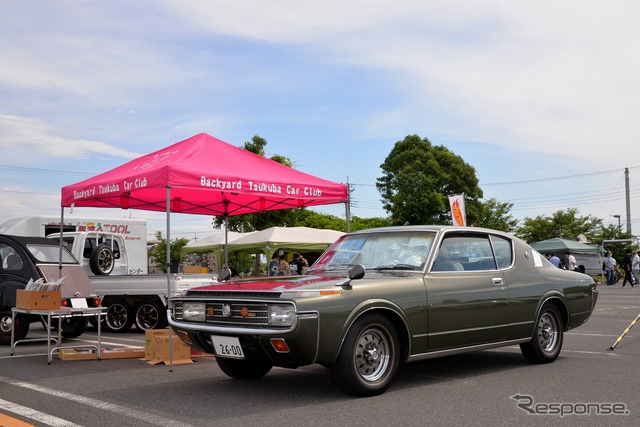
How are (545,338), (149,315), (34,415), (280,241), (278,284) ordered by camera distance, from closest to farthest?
1. (34,415)
2. (278,284)
3. (545,338)
4. (149,315)
5. (280,241)

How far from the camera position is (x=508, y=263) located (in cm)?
779

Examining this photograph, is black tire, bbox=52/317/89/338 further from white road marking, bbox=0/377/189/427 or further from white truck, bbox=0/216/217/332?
white road marking, bbox=0/377/189/427

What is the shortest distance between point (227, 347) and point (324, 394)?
96cm

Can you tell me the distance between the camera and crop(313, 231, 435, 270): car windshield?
22.9 ft

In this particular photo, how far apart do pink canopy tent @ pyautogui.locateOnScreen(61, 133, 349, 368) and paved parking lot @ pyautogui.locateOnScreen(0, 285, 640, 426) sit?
1.67 meters

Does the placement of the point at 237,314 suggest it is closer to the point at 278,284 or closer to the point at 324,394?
the point at 278,284

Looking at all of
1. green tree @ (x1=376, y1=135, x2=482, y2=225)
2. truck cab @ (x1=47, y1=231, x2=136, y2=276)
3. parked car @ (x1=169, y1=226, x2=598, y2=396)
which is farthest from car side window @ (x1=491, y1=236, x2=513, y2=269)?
green tree @ (x1=376, y1=135, x2=482, y2=225)

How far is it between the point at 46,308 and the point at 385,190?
1761 inches

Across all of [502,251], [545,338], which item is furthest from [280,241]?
[502,251]

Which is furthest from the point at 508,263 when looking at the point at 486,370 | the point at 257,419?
the point at 257,419

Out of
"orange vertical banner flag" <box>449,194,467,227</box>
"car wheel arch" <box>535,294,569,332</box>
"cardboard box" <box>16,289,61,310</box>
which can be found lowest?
"car wheel arch" <box>535,294,569,332</box>

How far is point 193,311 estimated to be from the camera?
6605mm

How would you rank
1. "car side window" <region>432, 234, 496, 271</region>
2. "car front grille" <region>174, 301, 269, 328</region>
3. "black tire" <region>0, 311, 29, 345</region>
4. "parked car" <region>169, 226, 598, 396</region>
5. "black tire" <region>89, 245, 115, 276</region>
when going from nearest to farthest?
1. "parked car" <region>169, 226, 598, 396</region>
2. "car front grille" <region>174, 301, 269, 328</region>
3. "car side window" <region>432, 234, 496, 271</region>
4. "black tire" <region>0, 311, 29, 345</region>
5. "black tire" <region>89, 245, 115, 276</region>

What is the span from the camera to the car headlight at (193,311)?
256 inches
